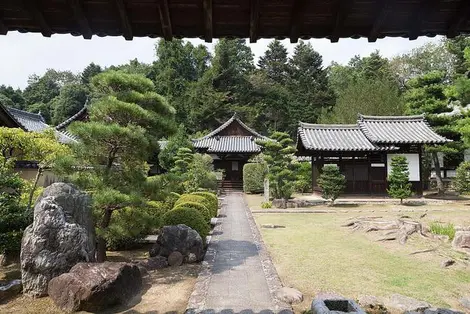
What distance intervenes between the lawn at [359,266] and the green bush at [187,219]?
79.2 inches

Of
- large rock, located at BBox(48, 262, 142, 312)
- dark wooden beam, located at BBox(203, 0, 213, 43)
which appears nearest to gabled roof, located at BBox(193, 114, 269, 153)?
large rock, located at BBox(48, 262, 142, 312)

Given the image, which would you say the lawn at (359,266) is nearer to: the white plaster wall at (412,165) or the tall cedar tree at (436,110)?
the white plaster wall at (412,165)

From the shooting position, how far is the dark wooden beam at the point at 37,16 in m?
3.44

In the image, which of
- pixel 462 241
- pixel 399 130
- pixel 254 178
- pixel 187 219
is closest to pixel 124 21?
pixel 187 219

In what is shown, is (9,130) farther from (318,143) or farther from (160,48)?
(160,48)

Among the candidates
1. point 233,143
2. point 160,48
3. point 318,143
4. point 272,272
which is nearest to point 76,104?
point 160,48

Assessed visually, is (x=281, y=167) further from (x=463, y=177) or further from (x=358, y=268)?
(x=463, y=177)

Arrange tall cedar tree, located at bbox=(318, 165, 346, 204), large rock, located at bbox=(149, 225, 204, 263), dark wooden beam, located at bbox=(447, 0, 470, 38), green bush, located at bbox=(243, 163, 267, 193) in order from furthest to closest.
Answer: green bush, located at bbox=(243, 163, 267, 193) < tall cedar tree, located at bbox=(318, 165, 346, 204) < large rock, located at bbox=(149, 225, 204, 263) < dark wooden beam, located at bbox=(447, 0, 470, 38)

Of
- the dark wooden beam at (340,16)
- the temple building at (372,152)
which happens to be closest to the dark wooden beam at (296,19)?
the dark wooden beam at (340,16)

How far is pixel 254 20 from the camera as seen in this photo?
362cm

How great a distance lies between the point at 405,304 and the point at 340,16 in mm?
4576

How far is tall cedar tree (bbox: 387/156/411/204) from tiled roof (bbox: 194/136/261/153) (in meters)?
12.9

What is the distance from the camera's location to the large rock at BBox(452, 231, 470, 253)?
899 cm

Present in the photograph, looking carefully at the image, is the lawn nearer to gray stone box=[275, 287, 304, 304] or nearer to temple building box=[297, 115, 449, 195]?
gray stone box=[275, 287, 304, 304]
